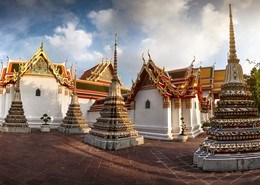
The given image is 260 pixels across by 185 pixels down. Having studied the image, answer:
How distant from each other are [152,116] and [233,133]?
855 centimetres

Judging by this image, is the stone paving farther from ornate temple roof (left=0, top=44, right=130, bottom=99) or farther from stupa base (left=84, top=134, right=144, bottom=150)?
ornate temple roof (left=0, top=44, right=130, bottom=99)

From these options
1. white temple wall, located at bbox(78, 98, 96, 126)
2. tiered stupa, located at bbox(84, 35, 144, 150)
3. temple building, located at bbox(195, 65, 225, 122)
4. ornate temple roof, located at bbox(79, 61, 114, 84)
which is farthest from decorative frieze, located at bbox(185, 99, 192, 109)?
ornate temple roof, located at bbox(79, 61, 114, 84)

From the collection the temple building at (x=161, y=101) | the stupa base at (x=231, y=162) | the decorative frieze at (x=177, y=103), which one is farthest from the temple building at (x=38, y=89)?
the stupa base at (x=231, y=162)

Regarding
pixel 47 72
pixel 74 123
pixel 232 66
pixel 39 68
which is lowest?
pixel 74 123

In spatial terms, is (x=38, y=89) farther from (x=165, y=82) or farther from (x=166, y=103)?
(x=166, y=103)

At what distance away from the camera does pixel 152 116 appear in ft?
48.2

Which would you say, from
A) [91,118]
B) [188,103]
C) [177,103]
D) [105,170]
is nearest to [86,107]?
[91,118]

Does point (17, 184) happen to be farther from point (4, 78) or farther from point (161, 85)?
point (4, 78)

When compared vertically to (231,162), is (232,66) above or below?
above

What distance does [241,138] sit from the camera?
20.7 feet

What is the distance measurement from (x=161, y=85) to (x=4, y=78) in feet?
56.5

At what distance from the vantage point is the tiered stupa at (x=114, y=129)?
9980 millimetres

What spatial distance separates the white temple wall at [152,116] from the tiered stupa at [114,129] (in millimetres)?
2950

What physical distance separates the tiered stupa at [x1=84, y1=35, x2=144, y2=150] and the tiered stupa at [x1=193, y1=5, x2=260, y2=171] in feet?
14.4
